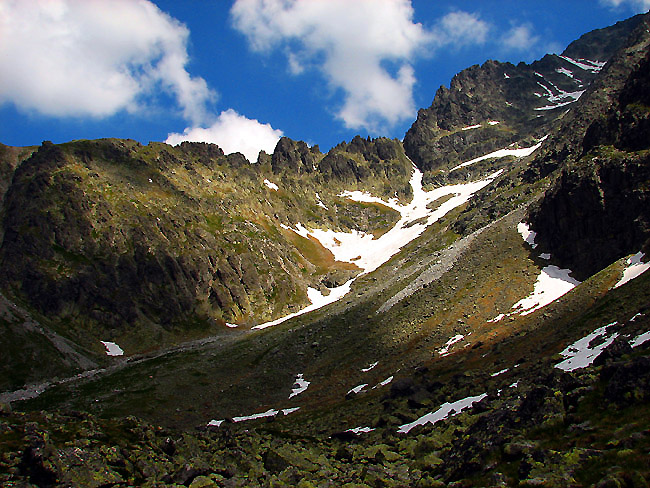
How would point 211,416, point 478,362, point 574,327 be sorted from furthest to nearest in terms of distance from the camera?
point 211,416 → point 478,362 → point 574,327

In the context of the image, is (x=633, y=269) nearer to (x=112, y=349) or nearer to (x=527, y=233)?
(x=527, y=233)

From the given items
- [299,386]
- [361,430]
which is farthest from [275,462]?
[299,386]

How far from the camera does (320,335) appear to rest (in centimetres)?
8338

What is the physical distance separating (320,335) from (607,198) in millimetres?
56999

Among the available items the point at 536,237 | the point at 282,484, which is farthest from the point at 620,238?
the point at 282,484

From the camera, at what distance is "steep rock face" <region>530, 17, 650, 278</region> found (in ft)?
229

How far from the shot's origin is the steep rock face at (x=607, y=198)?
69.9 metres

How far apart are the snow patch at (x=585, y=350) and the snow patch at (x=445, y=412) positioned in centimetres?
637

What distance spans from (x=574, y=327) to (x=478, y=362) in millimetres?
9844

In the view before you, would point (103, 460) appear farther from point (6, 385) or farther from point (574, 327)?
point (6, 385)

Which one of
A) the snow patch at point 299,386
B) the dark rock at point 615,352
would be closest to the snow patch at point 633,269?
the dark rock at point 615,352

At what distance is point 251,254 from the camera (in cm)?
16875

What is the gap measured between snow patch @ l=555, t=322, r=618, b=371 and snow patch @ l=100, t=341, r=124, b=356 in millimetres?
117325

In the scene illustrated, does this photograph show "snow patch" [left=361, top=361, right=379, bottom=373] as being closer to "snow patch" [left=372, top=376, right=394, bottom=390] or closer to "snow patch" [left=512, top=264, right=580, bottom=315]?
"snow patch" [left=372, top=376, right=394, bottom=390]
